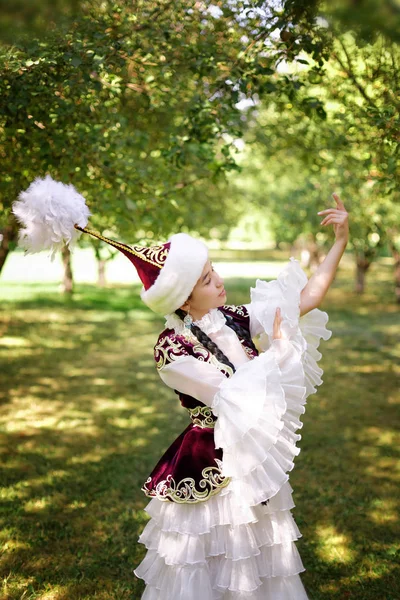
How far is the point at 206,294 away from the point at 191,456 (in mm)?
677

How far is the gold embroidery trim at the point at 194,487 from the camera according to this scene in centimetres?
247

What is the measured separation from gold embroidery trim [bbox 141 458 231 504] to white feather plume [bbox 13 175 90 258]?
109cm

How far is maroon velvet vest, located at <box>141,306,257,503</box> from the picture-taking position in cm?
246

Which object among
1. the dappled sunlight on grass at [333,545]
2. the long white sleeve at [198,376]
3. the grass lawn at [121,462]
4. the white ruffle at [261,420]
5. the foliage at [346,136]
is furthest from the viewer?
the foliage at [346,136]

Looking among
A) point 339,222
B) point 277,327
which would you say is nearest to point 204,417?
point 277,327

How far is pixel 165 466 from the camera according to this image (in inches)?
104

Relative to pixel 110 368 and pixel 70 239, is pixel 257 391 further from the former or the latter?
pixel 110 368

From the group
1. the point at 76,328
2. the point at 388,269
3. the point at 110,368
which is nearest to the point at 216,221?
the point at 76,328

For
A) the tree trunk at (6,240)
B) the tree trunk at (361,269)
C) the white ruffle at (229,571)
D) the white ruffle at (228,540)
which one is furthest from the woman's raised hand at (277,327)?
the tree trunk at (361,269)

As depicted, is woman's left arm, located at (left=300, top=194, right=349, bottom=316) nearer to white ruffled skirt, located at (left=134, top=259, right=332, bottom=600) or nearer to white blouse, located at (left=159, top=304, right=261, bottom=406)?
white ruffled skirt, located at (left=134, top=259, right=332, bottom=600)

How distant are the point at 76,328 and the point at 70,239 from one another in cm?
921

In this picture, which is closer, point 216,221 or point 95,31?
point 95,31

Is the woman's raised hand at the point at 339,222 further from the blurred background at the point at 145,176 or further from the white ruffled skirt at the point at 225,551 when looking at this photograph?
the white ruffled skirt at the point at 225,551

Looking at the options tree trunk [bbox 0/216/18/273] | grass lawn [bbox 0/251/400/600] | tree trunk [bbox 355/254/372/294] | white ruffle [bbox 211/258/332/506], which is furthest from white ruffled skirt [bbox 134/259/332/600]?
tree trunk [bbox 355/254/372/294]
